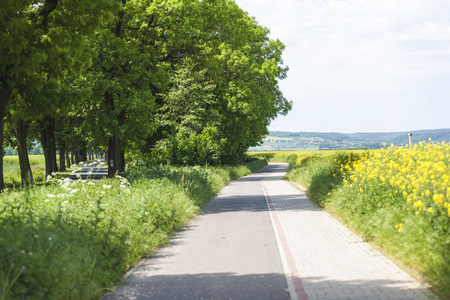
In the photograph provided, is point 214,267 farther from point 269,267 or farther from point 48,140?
point 48,140

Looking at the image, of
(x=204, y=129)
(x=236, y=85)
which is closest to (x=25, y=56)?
(x=204, y=129)

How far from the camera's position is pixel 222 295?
6.77 meters

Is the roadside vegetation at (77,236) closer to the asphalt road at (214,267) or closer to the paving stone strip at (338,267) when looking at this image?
the asphalt road at (214,267)

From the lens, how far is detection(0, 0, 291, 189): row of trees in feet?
47.0

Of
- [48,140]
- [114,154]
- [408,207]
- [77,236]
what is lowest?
[408,207]

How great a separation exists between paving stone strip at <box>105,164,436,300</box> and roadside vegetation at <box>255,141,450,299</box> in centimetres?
32

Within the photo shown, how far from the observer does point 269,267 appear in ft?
27.9

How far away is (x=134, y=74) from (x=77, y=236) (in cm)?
2122

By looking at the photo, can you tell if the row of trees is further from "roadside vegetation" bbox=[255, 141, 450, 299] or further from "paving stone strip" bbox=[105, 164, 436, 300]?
"roadside vegetation" bbox=[255, 141, 450, 299]

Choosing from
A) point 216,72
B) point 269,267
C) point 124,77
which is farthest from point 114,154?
point 269,267

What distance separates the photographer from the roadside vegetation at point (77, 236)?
205 inches

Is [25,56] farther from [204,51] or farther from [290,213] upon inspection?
[204,51]

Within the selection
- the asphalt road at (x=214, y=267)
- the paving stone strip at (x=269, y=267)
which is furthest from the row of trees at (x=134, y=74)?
the paving stone strip at (x=269, y=267)

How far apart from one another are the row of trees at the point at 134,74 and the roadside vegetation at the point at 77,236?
1449 millimetres
